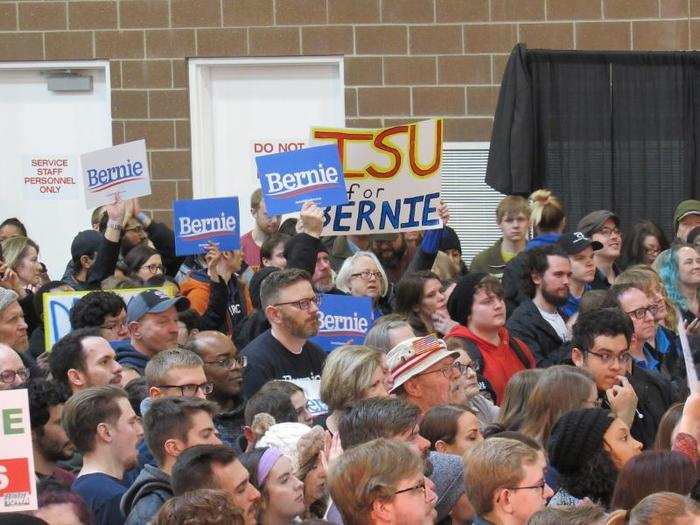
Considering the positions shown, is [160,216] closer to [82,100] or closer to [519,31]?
[82,100]

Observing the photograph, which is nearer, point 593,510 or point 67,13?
point 593,510

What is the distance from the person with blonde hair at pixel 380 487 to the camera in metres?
5.21

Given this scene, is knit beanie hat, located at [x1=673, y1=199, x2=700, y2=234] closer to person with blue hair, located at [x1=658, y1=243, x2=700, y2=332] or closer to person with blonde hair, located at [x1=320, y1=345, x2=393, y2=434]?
person with blue hair, located at [x1=658, y1=243, x2=700, y2=332]

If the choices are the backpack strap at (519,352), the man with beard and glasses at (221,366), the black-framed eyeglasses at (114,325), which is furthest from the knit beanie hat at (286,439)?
the backpack strap at (519,352)

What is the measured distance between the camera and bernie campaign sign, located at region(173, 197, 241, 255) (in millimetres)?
10523

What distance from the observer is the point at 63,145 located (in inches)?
556

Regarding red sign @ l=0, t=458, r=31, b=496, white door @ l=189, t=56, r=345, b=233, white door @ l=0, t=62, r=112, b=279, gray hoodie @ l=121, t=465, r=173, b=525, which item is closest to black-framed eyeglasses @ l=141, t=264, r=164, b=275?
white door @ l=189, t=56, r=345, b=233

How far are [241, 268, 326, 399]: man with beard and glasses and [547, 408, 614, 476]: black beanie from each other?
74.9 inches

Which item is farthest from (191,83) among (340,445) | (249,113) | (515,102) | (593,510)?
(593,510)

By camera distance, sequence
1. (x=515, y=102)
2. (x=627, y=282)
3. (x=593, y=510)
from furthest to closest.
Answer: (x=515, y=102) → (x=627, y=282) → (x=593, y=510)

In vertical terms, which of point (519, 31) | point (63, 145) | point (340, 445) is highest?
point (519, 31)

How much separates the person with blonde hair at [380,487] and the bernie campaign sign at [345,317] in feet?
12.2

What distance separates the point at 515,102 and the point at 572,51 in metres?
0.73

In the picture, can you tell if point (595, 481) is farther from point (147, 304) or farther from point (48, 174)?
point (48, 174)
